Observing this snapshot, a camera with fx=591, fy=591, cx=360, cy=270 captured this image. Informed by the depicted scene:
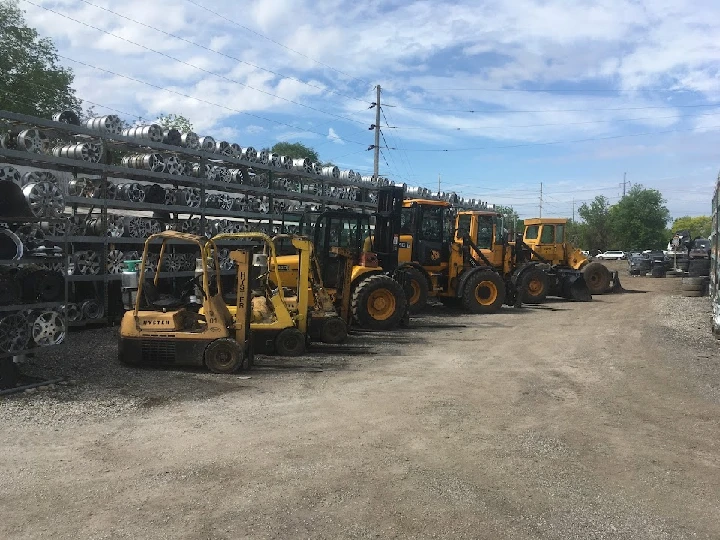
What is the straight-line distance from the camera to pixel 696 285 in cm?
2223

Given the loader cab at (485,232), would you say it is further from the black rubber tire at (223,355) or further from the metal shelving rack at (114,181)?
the black rubber tire at (223,355)

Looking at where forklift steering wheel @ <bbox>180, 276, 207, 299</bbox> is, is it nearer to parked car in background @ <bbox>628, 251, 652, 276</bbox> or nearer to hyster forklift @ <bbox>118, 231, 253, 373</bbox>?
hyster forklift @ <bbox>118, 231, 253, 373</bbox>

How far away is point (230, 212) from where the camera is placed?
15.5 metres

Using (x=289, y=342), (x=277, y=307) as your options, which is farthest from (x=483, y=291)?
(x=277, y=307)

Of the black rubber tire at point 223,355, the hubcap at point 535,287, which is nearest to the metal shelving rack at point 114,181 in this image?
the black rubber tire at point 223,355

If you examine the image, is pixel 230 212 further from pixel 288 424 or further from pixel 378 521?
pixel 378 521

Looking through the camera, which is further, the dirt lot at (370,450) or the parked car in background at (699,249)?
the parked car in background at (699,249)

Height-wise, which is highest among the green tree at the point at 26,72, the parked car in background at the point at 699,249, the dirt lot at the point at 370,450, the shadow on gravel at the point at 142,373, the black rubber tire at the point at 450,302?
the green tree at the point at 26,72

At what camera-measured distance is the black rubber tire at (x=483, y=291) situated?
16.5 metres

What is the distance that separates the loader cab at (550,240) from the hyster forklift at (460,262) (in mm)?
2919

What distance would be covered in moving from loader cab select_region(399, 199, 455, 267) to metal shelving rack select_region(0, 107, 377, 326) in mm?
3753

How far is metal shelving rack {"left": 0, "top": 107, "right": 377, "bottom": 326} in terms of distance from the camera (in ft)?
37.0

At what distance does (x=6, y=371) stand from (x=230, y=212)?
Answer: 8.69m

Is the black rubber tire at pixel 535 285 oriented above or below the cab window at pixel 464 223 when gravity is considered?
below
